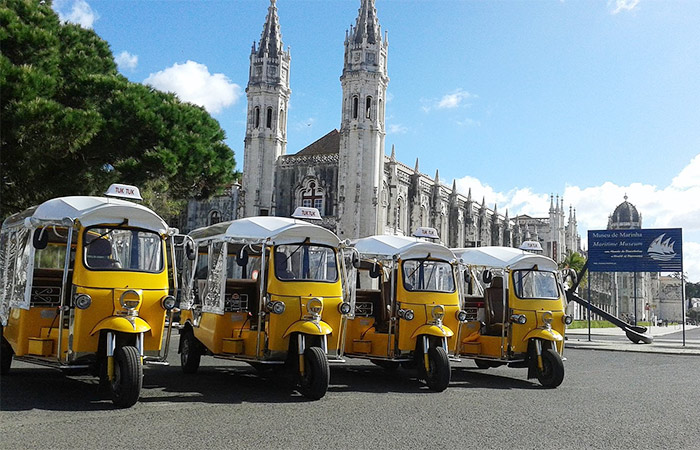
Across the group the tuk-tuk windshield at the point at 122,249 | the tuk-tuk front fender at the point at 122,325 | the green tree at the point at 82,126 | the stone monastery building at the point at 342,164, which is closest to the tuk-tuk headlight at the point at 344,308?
the tuk-tuk windshield at the point at 122,249

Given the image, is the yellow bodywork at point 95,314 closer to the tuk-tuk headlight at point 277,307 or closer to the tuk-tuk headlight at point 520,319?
the tuk-tuk headlight at point 277,307

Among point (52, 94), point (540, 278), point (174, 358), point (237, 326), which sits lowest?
point (174, 358)

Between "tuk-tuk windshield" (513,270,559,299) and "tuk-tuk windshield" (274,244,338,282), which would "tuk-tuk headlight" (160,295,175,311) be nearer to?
"tuk-tuk windshield" (274,244,338,282)

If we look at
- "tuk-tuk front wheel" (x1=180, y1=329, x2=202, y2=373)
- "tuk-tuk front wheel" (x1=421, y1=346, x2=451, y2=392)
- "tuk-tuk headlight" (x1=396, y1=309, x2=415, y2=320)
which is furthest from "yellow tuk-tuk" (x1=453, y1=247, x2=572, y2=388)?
"tuk-tuk front wheel" (x1=180, y1=329, x2=202, y2=373)

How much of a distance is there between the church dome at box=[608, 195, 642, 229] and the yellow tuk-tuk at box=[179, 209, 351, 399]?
91960 millimetres

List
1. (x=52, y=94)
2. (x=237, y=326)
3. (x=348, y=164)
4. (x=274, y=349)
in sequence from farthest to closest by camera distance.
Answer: (x=348, y=164)
(x=52, y=94)
(x=237, y=326)
(x=274, y=349)

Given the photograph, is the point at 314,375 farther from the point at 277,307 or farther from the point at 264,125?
the point at 264,125

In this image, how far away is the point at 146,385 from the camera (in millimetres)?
10273

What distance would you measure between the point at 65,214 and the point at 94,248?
0.65m

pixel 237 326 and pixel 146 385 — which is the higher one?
pixel 237 326

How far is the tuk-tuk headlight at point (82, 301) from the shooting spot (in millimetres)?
8453

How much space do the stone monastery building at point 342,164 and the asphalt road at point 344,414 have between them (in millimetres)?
29472

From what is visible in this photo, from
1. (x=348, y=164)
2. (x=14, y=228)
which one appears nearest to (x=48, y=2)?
(x=14, y=228)

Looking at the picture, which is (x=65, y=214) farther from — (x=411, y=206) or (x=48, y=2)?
(x=411, y=206)
